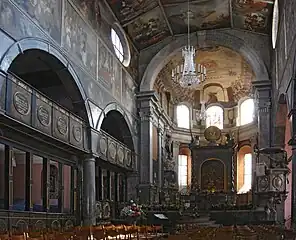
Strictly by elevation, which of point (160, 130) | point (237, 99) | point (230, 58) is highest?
point (230, 58)

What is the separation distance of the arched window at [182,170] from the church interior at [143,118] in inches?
3.7

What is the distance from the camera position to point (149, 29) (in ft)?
80.3

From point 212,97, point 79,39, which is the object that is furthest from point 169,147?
point 79,39

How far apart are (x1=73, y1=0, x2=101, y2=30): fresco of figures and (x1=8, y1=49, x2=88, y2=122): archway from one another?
2299mm

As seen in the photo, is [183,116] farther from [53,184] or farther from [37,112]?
[37,112]

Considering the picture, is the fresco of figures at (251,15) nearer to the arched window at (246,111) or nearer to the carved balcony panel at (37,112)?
the arched window at (246,111)

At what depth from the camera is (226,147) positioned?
31031 mm

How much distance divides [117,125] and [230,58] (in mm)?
9821

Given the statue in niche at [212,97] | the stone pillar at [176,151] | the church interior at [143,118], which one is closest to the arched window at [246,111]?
the church interior at [143,118]

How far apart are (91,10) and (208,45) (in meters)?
8.97

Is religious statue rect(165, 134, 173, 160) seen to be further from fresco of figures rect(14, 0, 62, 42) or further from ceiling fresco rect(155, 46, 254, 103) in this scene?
fresco of figures rect(14, 0, 62, 42)

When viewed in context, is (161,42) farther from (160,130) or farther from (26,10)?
(26,10)

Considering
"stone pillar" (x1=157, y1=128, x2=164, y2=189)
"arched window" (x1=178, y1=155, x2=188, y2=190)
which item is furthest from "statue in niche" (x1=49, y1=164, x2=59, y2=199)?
"arched window" (x1=178, y1=155, x2=188, y2=190)

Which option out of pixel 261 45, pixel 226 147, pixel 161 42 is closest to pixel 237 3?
pixel 261 45
